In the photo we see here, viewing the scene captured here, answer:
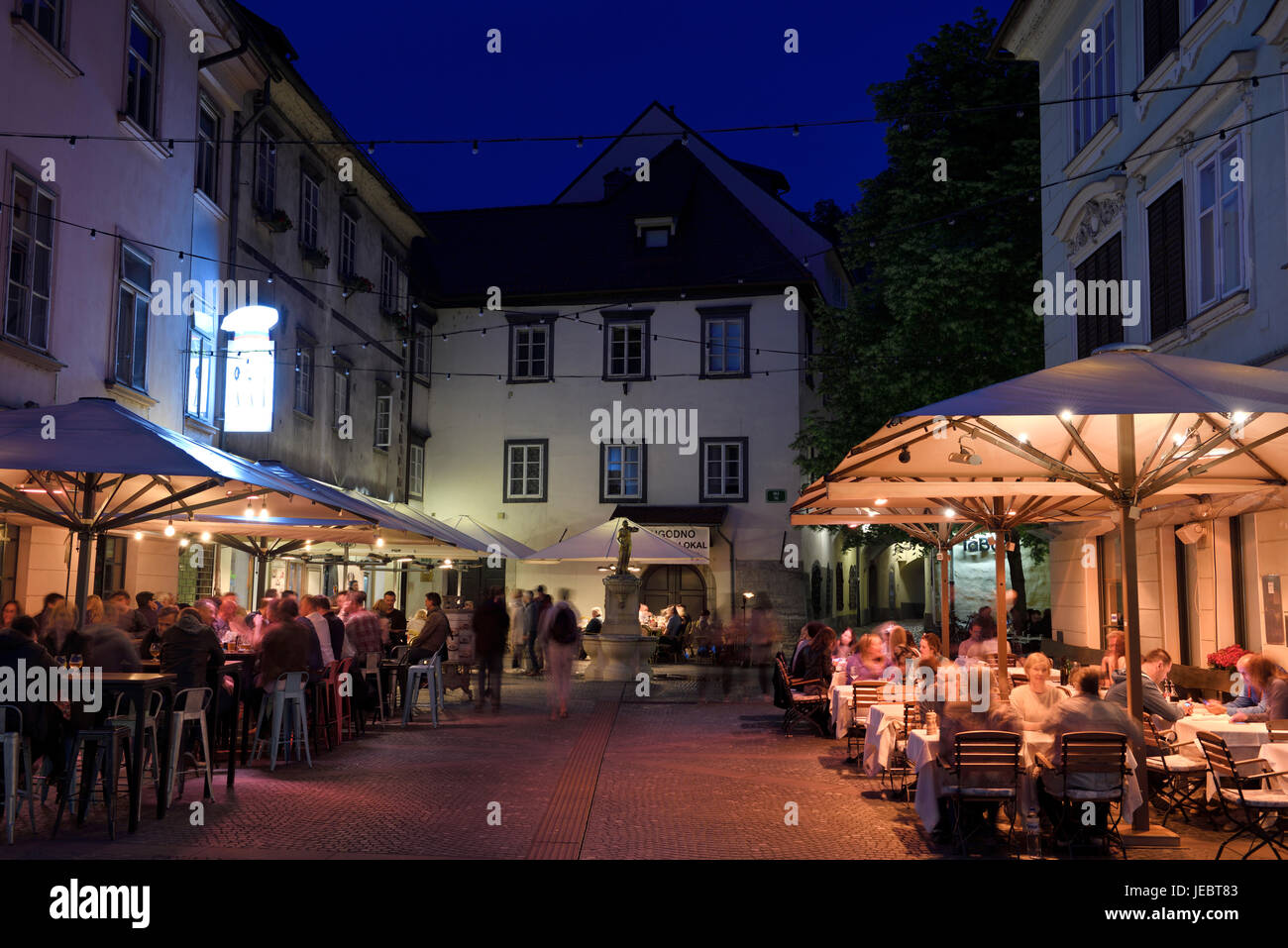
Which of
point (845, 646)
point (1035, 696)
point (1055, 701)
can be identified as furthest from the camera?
point (845, 646)

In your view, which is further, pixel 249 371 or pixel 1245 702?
pixel 249 371

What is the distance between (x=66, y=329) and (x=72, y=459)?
20.2ft

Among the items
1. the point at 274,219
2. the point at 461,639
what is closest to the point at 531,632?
the point at 461,639

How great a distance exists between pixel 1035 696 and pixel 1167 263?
26.6 ft

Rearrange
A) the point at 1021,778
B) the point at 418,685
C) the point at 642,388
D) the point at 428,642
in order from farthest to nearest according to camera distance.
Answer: the point at 642,388
the point at 428,642
the point at 418,685
the point at 1021,778

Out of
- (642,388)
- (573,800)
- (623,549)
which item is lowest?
(573,800)

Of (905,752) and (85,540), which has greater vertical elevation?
(85,540)

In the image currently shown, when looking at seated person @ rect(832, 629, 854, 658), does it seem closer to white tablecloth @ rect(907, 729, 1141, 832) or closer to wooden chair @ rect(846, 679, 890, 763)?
wooden chair @ rect(846, 679, 890, 763)

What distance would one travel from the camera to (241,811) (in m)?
10.2

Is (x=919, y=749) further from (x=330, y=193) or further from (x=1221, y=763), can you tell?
(x=330, y=193)

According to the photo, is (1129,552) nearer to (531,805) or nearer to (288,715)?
(531,805)

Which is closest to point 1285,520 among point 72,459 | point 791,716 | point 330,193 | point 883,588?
point 791,716

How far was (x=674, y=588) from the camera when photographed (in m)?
34.0

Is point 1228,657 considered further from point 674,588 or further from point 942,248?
point 674,588
